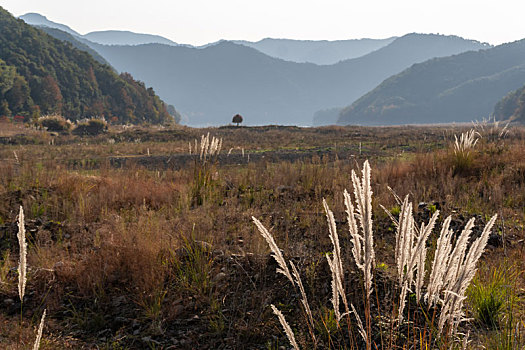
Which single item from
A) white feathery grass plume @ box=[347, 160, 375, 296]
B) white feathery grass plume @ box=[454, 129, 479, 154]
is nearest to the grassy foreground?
white feathery grass plume @ box=[347, 160, 375, 296]

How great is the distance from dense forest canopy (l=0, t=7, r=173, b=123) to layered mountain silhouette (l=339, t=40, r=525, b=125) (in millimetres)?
85984

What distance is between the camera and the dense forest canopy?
45.2 meters

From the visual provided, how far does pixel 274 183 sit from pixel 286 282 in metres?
4.68

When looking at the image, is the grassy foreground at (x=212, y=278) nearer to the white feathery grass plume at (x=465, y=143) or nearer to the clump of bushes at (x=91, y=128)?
the white feathery grass plume at (x=465, y=143)

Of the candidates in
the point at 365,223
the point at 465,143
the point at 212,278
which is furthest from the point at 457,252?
the point at 465,143

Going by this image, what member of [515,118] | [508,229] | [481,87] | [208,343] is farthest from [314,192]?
[481,87]

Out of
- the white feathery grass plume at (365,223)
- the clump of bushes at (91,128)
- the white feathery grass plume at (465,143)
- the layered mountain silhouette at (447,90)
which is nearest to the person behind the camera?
the white feathery grass plume at (365,223)

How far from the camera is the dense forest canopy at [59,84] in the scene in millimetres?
45156

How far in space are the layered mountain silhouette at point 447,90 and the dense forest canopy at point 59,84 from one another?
282 ft

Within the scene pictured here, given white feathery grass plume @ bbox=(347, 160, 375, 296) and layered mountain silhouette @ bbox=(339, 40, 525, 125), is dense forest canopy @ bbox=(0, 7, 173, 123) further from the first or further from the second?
layered mountain silhouette @ bbox=(339, 40, 525, 125)

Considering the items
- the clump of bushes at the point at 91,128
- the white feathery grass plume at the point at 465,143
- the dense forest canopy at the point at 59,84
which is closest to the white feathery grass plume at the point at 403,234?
the white feathery grass plume at the point at 465,143

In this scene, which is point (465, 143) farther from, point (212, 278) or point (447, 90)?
point (447, 90)

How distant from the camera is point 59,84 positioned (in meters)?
53.2

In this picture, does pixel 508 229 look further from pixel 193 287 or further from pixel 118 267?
pixel 118 267
